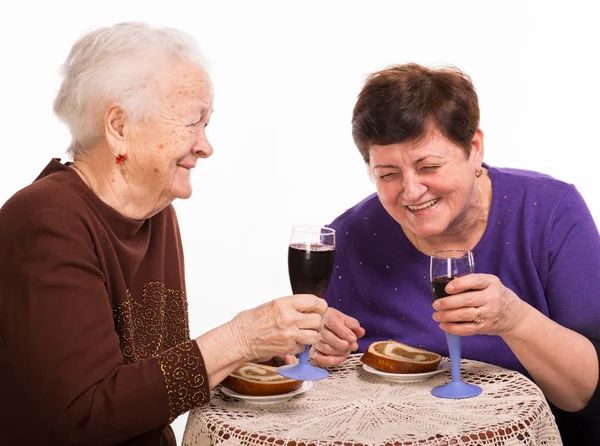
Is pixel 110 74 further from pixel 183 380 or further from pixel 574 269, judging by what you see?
pixel 574 269

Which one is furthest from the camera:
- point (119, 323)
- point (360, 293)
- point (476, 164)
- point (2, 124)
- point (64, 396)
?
point (2, 124)

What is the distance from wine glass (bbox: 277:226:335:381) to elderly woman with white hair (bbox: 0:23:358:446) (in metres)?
0.08

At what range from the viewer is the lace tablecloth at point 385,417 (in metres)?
1.87

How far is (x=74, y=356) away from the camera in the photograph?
6.53 feet

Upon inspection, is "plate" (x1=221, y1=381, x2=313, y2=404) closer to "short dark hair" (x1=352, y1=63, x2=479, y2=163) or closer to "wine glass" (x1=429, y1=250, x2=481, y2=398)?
"wine glass" (x1=429, y1=250, x2=481, y2=398)

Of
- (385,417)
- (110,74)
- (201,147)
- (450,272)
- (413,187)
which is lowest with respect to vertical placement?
(385,417)

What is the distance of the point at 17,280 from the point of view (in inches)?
81.3

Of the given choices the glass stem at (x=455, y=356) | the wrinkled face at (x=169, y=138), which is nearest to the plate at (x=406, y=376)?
the glass stem at (x=455, y=356)

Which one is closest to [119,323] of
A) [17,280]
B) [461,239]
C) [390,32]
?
[17,280]

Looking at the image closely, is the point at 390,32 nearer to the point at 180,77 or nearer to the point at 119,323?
→ the point at 180,77

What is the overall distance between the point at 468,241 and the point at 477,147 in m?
0.33

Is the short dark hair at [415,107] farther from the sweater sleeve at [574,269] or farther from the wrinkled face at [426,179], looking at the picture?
the sweater sleeve at [574,269]

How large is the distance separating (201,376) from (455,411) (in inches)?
24.7

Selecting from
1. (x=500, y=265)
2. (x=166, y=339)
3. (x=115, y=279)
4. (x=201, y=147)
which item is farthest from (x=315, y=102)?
(x=115, y=279)
